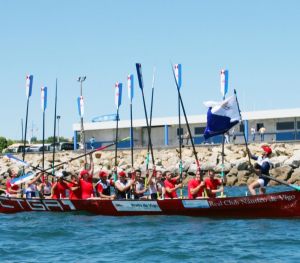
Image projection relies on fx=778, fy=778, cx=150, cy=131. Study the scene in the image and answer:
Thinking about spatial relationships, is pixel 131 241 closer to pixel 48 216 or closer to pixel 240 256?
pixel 240 256

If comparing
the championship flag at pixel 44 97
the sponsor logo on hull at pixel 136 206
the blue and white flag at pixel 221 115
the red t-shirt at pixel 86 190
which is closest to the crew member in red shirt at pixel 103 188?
the red t-shirt at pixel 86 190

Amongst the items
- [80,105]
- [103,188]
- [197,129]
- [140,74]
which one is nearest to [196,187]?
[103,188]

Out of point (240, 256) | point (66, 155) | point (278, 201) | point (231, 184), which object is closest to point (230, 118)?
point (278, 201)

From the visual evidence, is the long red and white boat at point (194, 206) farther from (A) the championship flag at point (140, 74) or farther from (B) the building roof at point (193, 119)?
(B) the building roof at point (193, 119)

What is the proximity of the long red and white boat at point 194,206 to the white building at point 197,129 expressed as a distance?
31.8 meters

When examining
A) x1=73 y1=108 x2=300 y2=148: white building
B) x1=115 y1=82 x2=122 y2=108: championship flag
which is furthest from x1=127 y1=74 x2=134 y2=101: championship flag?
x1=73 y1=108 x2=300 y2=148: white building

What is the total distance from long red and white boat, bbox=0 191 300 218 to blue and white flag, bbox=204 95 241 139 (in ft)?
7.47

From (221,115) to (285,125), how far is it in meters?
39.4

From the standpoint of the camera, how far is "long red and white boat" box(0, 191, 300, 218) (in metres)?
23.5

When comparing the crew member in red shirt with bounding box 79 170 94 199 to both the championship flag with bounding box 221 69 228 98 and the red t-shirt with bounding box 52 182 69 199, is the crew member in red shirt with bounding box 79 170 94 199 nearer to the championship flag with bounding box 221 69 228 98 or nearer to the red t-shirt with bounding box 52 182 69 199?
the red t-shirt with bounding box 52 182 69 199

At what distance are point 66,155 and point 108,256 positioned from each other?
42.5m

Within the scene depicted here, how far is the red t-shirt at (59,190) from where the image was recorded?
28.4 m

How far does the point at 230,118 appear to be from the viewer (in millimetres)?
24922

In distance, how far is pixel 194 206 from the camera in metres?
24.7
